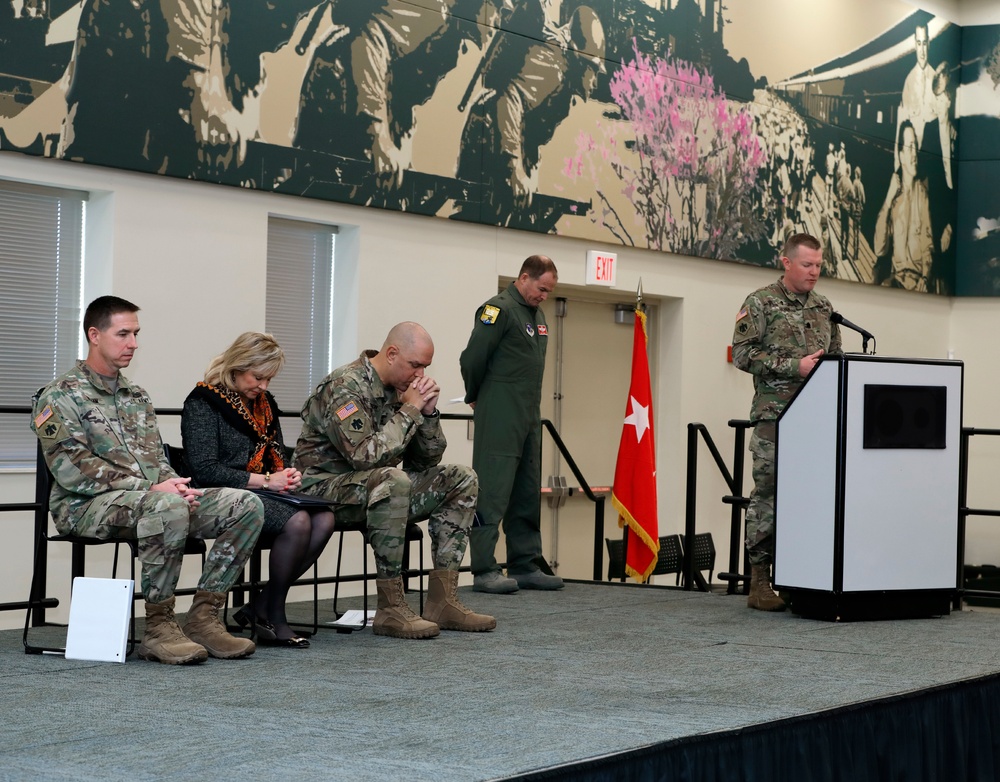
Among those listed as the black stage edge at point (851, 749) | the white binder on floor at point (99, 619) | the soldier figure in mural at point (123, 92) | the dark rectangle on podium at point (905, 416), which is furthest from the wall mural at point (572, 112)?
the black stage edge at point (851, 749)

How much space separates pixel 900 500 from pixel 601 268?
Answer: 133 inches

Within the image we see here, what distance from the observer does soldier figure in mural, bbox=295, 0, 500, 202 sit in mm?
6660

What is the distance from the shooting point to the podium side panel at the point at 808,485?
17.0 ft

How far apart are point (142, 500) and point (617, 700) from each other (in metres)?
1.53

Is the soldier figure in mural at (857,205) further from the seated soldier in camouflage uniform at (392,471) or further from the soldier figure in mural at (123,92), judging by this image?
the seated soldier in camouflage uniform at (392,471)

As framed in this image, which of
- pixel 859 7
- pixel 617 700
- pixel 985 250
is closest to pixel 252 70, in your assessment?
pixel 617 700

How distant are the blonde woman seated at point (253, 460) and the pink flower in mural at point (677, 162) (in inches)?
159

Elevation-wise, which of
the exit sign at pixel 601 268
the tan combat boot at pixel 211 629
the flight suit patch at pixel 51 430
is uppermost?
the exit sign at pixel 601 268

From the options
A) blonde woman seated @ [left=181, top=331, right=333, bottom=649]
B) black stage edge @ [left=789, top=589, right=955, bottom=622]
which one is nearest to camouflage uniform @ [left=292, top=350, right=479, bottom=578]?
blonde woman seated @ [left=181, top=331, right=333, bottom=649]

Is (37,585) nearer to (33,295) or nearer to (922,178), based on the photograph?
(33,295)

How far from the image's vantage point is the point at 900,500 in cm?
527

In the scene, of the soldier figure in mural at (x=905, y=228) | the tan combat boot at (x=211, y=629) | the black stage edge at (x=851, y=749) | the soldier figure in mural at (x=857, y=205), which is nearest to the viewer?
the black stage edge at (x=851, y=749)

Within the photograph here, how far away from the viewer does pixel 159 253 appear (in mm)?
Result: 6051

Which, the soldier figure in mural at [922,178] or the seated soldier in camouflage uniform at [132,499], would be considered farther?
the soldier figure in mural at [922,178]
